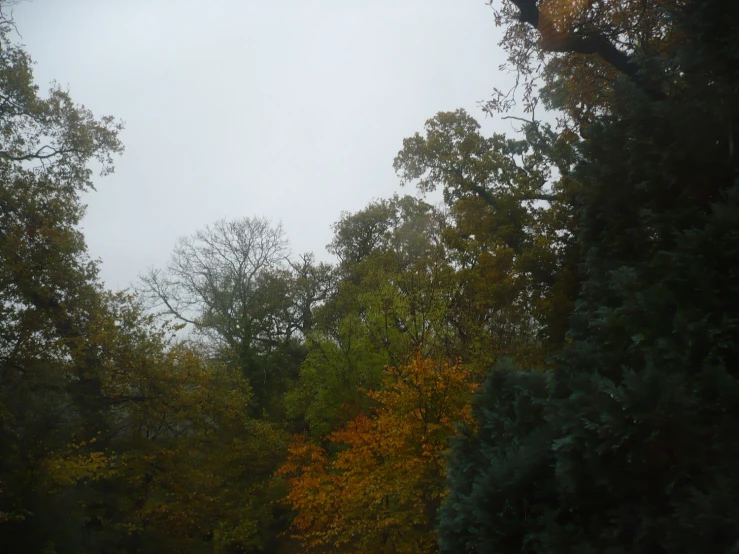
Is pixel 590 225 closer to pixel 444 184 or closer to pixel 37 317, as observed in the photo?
pixel 444 184

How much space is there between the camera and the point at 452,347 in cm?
1939

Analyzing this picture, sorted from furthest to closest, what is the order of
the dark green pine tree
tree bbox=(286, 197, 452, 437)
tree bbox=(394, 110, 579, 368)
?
tree bbox=(286, 197, 452, 437) → tree bbox=(394, 110, 579, 368) → the dark green pine tree

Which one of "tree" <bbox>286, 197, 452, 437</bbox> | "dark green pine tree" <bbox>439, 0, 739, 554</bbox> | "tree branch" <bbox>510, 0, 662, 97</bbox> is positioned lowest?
"dark green pine tree" <bbox>439, 0, 739, 554</bbox>

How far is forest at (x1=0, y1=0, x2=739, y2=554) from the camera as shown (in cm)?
433

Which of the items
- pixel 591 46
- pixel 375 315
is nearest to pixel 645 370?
pixel 591 46

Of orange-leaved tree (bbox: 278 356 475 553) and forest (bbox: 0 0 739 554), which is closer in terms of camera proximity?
forest (bbox: 0 0 739 554)

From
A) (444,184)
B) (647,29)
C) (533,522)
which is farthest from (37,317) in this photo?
(647,29)

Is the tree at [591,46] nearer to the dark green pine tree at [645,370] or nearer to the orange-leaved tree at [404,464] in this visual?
the dark green pine tree at [645,370]

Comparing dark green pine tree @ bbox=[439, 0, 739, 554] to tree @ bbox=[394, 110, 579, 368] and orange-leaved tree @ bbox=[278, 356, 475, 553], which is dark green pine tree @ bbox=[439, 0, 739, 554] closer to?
tree @ bbox=[394, 110, 579, 368]

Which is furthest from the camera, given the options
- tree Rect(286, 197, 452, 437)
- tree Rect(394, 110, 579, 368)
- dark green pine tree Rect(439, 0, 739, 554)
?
tree Rect(286, 197, 452, 437)

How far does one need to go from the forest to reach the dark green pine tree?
21mm

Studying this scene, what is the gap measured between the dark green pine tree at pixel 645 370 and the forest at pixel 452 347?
0.02 meters

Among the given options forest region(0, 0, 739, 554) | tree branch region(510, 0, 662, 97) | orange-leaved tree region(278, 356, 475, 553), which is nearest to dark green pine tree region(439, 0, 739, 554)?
forest region(0, 0, 739, 554)

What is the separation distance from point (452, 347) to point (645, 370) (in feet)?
50.3
